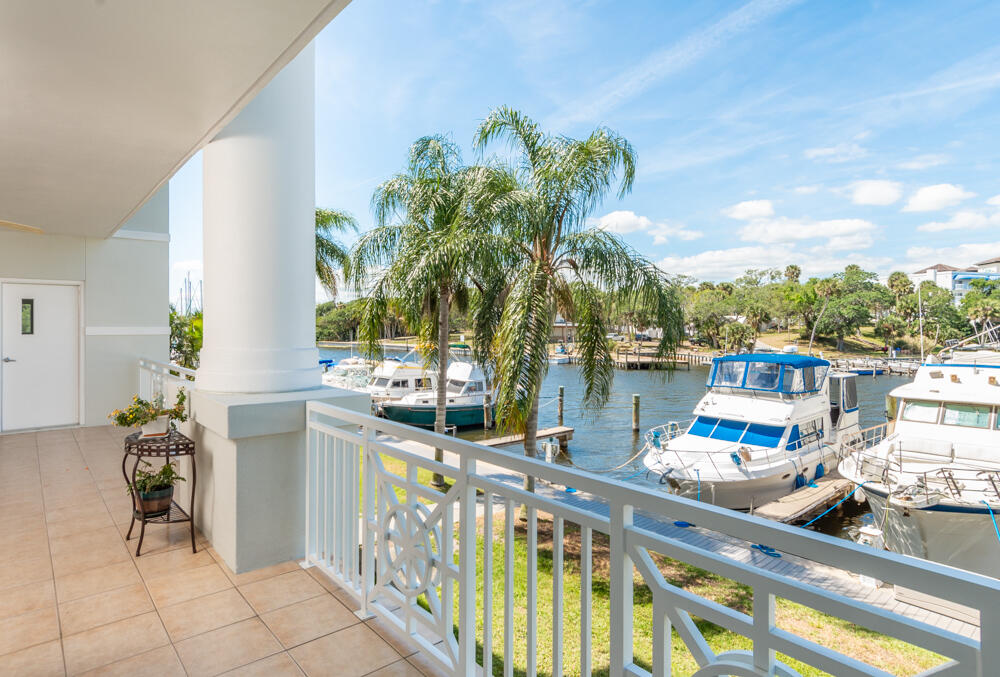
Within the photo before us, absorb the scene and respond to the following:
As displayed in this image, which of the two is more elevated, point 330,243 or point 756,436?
point 330,243

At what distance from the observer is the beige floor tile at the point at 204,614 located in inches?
89.0

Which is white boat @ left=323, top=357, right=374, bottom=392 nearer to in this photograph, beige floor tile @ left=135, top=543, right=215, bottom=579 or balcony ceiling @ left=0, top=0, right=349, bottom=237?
balcony ceiling @ left=0, top=0, right=349, bottom=237

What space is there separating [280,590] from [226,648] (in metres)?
0.45

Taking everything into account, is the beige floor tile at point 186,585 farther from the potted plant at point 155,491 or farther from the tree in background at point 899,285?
the tree in background at point 899,285

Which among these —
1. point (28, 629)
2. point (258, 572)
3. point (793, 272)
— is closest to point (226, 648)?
point (258, 572)

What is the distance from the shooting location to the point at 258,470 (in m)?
2.73

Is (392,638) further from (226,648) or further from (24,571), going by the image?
(24,571)

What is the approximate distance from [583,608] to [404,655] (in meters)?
1.06

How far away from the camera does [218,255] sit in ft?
9.64

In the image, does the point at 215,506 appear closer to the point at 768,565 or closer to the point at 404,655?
the point at 404,655

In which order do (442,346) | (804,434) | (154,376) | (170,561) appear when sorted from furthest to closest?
(804,434), (442,346), (154,376), (170,561)

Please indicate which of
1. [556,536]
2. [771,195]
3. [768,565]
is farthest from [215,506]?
[771,195]


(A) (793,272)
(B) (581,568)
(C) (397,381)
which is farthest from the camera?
Answer: (A) (793,272)

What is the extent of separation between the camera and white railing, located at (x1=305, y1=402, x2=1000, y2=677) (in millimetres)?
841
